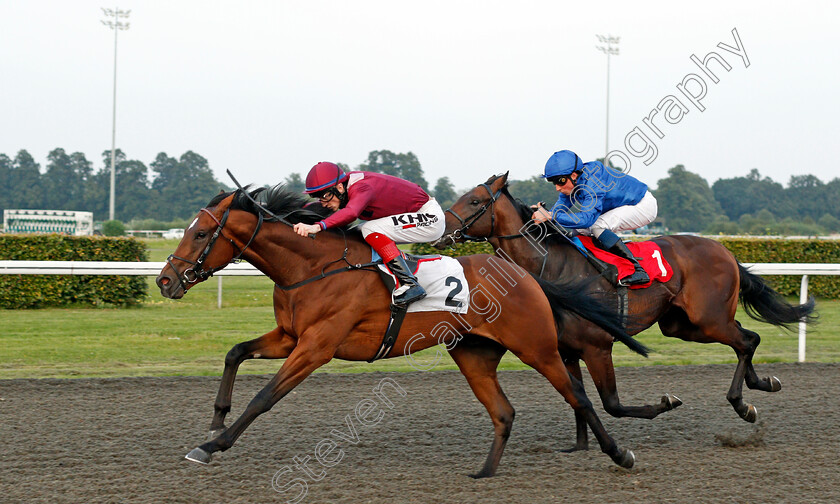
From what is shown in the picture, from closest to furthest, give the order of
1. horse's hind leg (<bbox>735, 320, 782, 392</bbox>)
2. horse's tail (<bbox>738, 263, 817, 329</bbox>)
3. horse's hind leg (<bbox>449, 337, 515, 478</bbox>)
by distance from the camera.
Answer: horse's hind leg (<bbox>449, 337, 515, 478</bbox>), horse's hind leg (<bbox>735, 320, 782, 392</bbox>), horse's tail (<bbox>738, 263, 817, 329</bbox>)

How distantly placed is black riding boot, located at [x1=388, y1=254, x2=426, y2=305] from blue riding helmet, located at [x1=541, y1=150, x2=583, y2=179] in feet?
4.49

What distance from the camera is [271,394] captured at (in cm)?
364

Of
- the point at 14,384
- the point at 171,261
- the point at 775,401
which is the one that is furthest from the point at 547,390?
the point at 14,384

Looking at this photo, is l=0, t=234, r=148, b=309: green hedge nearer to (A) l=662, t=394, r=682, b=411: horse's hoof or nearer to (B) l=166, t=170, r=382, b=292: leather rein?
(B) l=166, t=170, r=382, b=292: leather rein

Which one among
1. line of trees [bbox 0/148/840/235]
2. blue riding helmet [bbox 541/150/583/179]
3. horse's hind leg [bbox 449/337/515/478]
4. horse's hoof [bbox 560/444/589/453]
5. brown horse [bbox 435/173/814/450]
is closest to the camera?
horse's hind leg [bbox 449/337/515/478]

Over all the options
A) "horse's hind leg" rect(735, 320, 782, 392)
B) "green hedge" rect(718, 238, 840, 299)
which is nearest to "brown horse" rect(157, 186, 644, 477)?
"horse's hind leg" rect(735, 320, 782, 392)

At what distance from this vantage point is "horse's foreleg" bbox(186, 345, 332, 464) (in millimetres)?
3547

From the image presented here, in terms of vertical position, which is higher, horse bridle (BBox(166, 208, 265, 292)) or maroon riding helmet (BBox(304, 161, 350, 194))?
maroon riding helmet (BBox(304, 161, 350, 194))

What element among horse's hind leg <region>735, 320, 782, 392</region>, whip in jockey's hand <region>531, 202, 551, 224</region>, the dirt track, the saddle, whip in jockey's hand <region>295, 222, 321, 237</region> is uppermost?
whip in jockey's hand <region>531, 202, 551, 224</region>

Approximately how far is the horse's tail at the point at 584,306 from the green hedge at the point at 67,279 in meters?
8.40

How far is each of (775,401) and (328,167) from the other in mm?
3984

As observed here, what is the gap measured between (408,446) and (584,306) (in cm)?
129

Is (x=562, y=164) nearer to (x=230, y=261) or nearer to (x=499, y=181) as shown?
(x=499, y=181)

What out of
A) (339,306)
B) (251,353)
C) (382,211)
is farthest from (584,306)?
(251,353)
